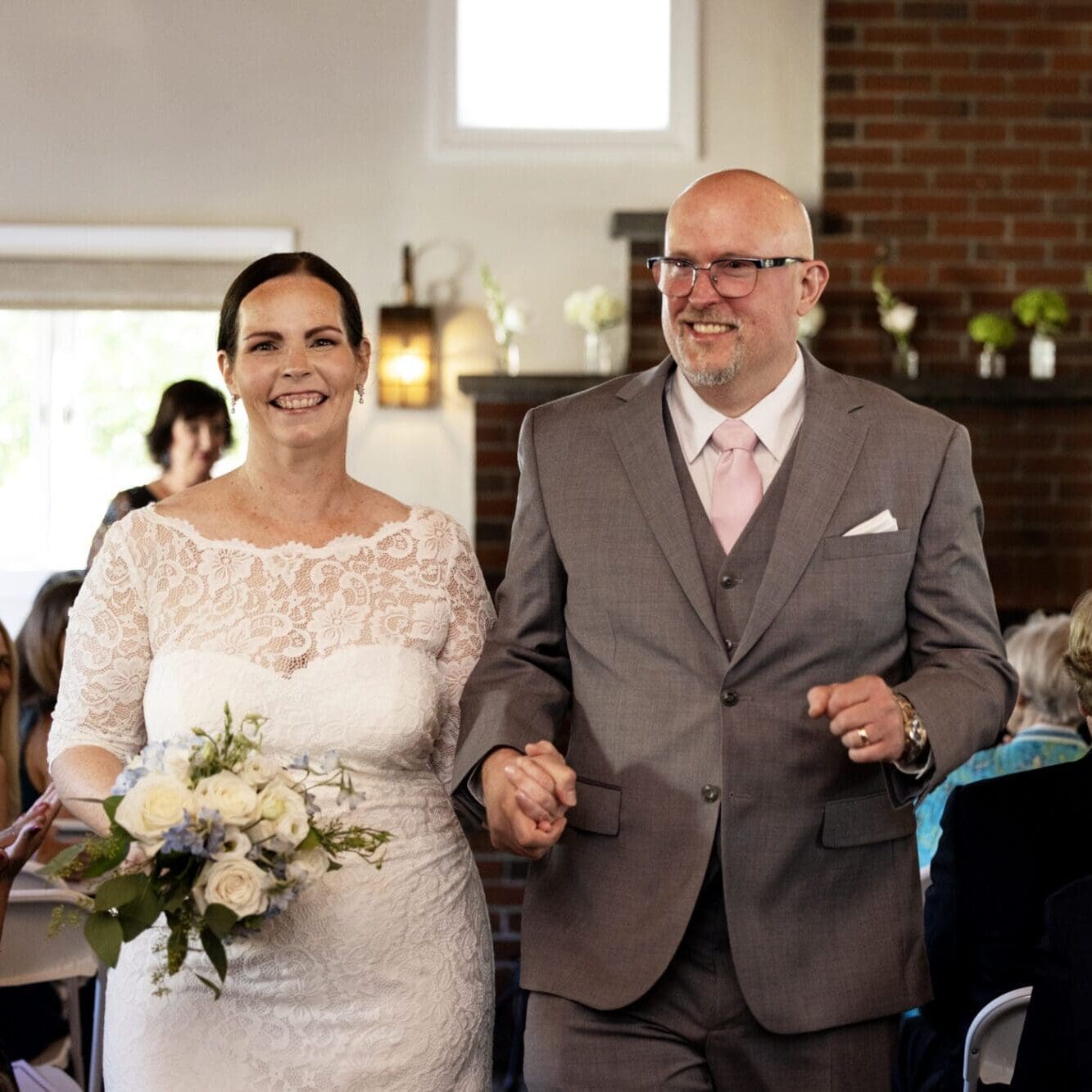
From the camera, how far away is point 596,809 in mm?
2266

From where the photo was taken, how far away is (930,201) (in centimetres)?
643

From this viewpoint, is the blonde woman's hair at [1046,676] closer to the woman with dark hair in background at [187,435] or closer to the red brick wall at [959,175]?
the woman with dark hair in background at [187,435]

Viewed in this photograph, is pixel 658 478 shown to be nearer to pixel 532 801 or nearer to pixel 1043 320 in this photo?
pixel 532 801

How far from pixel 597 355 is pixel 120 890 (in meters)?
4.62

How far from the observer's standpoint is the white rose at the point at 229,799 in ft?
6.36

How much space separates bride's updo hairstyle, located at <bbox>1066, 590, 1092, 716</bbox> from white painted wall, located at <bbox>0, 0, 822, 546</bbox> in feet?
14.2

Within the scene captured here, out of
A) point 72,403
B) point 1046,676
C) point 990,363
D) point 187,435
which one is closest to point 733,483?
point 1046,676

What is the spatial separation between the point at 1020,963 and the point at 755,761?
2.86 feet

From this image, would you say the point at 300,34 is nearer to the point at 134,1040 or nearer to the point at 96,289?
the point at 96,289

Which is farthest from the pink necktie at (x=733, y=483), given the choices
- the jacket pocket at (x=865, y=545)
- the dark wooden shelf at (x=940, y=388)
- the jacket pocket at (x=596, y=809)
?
the dark wooden shelf at (x=940, y=388)

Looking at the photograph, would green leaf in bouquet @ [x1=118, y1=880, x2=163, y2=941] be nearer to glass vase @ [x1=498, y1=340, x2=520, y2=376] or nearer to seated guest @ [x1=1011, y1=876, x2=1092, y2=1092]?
seated guest @ [x1=1011, y1=876, x2=1092, y2=1092]

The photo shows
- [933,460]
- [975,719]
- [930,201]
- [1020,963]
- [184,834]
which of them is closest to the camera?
[184,834]

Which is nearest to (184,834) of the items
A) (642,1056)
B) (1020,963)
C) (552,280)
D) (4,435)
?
(642,1056)

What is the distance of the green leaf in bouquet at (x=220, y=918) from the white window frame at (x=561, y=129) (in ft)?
16.5
